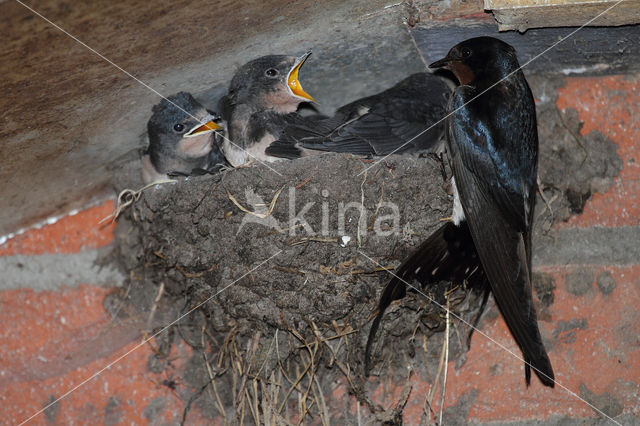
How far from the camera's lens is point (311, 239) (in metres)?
1.92

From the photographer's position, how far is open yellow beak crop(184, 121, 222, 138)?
7.91 feet

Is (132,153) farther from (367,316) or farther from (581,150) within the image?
(581,150)

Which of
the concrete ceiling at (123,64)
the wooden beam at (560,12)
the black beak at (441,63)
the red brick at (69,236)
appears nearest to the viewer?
the concrete ceiling at (123,64)

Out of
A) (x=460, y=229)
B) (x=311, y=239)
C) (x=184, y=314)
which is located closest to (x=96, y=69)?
(x=311, y=239)

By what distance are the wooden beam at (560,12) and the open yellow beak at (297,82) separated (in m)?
0.60

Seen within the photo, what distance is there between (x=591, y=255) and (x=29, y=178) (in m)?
1.59

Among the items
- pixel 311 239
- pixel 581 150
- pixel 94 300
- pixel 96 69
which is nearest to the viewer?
pixel 96 69

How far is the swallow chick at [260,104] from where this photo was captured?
7.43 feet

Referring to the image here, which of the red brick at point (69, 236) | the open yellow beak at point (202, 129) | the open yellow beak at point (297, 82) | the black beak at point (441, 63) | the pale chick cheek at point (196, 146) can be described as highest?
the black beak at point (441, 63)

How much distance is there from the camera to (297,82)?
2301mm

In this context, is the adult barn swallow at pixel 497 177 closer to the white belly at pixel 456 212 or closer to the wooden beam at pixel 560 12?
the white belly at pixel 456 212

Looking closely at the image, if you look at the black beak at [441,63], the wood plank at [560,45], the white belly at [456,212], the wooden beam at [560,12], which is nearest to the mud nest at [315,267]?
the white belly at [456,212]

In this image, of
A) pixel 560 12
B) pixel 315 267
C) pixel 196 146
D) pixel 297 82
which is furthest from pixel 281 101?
pixel 560 12

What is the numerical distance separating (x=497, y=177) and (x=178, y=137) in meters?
1.09
